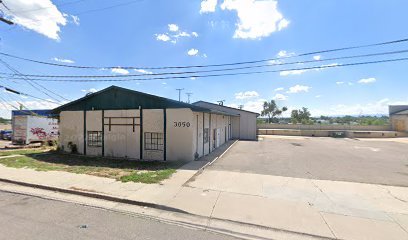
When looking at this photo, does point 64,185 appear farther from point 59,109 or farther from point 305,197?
point 59,109

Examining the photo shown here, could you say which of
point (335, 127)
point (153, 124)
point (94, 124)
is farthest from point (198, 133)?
point (335, 127)

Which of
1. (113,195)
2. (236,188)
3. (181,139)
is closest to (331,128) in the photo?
(181,139)

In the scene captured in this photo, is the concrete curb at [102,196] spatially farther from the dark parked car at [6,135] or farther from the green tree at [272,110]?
the green tree at [272,110]

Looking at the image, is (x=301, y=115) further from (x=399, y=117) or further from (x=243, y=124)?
(x=243, y=124)

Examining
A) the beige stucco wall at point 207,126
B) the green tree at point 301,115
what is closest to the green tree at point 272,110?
the green tree at point 301,115

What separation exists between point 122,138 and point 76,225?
9.47 m

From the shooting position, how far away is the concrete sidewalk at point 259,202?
520 cm

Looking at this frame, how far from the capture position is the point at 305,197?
7.17 meters

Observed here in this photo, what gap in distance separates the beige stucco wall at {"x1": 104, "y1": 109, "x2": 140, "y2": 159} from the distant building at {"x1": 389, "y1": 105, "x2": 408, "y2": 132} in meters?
41.2

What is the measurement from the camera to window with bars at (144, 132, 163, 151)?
528 inches

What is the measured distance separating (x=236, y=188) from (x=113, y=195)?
3.99 metres

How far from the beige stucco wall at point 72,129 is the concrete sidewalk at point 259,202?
5920 mm

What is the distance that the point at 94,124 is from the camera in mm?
15016

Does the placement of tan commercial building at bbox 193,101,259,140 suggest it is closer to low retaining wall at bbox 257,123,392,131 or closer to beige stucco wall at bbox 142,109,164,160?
low retaining wall at bbox 257,123,392,131
